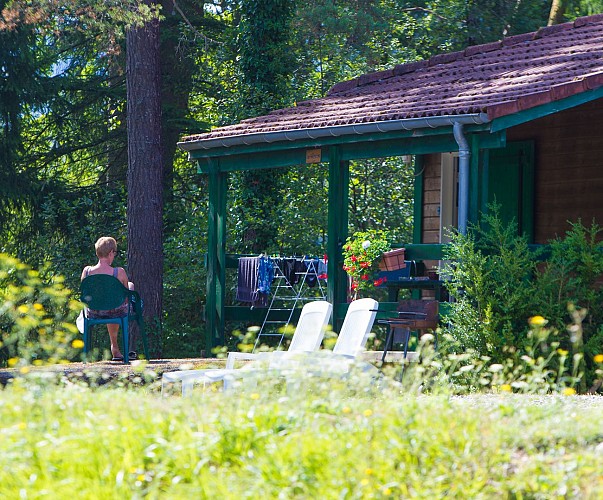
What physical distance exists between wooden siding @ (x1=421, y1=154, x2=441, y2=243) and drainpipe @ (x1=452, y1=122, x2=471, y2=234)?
371 centimetres

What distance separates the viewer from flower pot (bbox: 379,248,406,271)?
499 inches

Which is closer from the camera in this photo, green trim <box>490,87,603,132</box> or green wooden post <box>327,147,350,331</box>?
green trim <box>490,87,603,132</box>

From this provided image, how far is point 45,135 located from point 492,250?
14390 millimetres

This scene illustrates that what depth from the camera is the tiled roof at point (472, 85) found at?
11773mm

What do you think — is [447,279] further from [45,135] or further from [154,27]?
[45,135]

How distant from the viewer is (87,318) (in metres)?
12.3

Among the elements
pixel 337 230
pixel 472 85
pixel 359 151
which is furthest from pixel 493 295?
pixel 472 85

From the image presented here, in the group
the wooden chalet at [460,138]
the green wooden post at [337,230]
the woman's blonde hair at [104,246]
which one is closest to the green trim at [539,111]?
the wooden chalet at [460,138]

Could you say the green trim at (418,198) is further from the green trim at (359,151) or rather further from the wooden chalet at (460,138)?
the green trim at (359,151)

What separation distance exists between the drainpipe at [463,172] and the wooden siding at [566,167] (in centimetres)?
225

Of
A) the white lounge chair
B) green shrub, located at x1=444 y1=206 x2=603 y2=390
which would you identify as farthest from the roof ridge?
the white lounge chair

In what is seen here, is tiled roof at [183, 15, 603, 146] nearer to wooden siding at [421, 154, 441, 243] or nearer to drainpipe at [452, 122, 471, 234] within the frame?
drainpipe at [452, 122, 471, 234]

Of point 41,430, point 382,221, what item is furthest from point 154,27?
point 41,430

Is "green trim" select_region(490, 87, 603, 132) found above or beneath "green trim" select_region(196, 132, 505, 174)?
above
